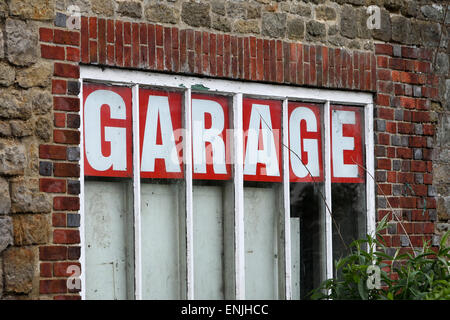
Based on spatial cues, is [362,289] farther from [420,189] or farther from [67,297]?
[420,189]

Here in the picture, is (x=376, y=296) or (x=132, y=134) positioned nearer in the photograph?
(x=376, y=296)

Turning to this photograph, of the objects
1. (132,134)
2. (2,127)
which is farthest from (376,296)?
(2,127)

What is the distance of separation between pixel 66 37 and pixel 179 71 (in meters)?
0.80

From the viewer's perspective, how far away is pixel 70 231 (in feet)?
17.6

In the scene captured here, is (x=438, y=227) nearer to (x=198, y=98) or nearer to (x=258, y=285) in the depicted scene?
(x=258, y=285)

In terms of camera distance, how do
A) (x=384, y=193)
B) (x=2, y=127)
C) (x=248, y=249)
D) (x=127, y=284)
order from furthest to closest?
(x=384, y=193) < (x=248, y=249) < (x=127, y=284) < (x=2, y=127)

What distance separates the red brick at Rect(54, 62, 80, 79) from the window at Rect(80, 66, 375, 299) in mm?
83

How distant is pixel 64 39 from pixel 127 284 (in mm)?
1581

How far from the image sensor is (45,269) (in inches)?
207

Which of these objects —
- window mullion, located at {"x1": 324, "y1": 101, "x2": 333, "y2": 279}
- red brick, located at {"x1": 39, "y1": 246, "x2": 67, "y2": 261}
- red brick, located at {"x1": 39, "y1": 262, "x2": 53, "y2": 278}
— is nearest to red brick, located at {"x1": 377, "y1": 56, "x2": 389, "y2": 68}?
window mullion, located at {"x1": 324, "y1": 101, "x2": 333, "y2": 279}

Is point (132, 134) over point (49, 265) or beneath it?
over

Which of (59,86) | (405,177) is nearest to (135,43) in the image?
(59,86)

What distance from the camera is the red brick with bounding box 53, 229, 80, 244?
5305mm

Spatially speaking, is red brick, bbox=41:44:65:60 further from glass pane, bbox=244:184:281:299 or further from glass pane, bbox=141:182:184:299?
glass pane, bbox=244:184:281:299
